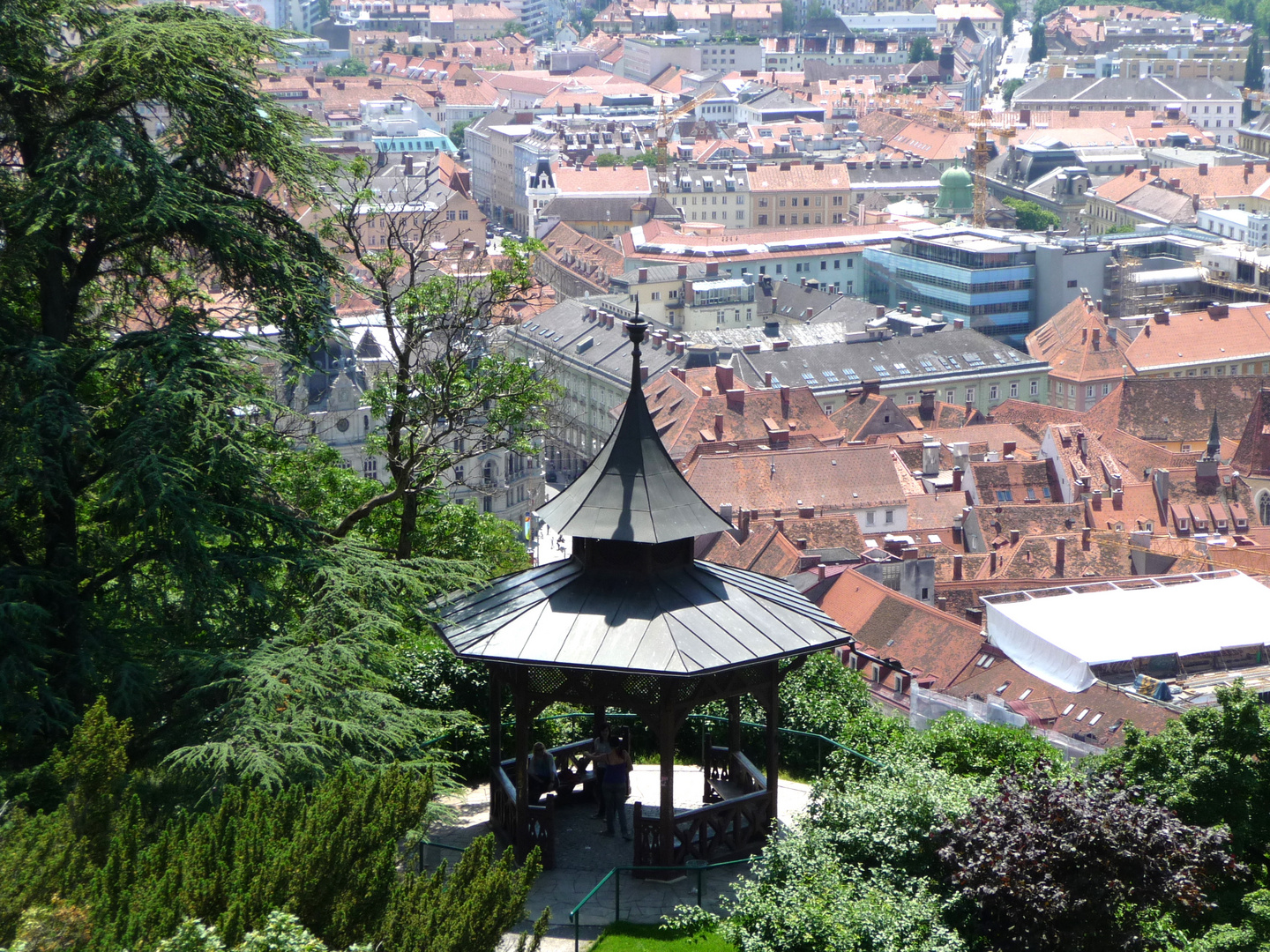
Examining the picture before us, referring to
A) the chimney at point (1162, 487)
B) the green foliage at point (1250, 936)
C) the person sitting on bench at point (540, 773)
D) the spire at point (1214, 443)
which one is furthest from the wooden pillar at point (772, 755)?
the spire at point (1214, 443)

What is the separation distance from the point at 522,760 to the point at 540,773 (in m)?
1.26

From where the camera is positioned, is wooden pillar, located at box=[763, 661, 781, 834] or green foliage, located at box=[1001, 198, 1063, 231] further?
green foliage, located at box=[1001, 198, 1063, 231]

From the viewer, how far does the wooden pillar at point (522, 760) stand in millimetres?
18203

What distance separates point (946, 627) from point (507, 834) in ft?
146

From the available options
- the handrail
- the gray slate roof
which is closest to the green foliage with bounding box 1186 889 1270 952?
the handrail

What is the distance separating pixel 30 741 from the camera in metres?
16.4

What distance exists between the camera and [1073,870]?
49.6 ft

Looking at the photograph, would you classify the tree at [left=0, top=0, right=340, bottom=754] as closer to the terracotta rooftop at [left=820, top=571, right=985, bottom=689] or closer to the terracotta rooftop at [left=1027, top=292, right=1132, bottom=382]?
the terracotta rooftop at [left=820, top=571, right=985, bottom=689]

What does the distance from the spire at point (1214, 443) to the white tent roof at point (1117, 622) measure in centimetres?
2438

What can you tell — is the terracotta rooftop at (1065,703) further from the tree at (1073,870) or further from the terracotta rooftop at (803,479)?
the tree at (1073,870)

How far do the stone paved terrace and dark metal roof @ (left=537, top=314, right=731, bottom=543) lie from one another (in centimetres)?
362

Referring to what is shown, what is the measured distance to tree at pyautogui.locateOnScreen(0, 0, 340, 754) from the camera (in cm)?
1688

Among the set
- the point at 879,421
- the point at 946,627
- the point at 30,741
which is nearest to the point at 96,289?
the point at 30,741

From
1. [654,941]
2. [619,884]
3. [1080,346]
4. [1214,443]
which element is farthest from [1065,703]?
[1080,346]
